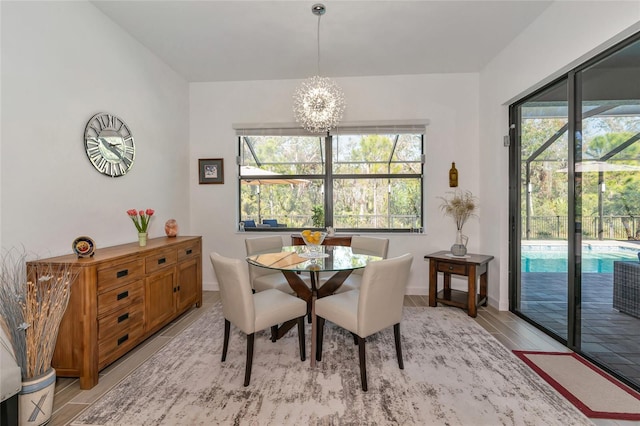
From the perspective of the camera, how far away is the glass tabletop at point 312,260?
7.07 ft

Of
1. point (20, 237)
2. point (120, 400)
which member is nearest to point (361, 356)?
point (120, 400)

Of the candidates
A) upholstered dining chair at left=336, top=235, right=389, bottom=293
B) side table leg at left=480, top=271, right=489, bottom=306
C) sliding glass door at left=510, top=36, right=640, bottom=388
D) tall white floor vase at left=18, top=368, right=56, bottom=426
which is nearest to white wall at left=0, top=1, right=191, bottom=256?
tall white floor vase at left=18, top=368, right=56, bottom=426

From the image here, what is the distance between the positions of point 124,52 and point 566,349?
5.01 meters

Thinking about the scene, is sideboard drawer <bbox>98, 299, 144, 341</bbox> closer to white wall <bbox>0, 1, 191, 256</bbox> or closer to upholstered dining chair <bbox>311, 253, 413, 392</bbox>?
white wall <bbox>0, 1, 191, 256</bbox>

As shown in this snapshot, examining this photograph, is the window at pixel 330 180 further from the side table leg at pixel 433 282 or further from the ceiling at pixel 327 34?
the ceiling at pixel 327 34

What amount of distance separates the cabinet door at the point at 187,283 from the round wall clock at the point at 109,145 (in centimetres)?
116

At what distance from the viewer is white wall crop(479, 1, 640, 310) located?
2066mm

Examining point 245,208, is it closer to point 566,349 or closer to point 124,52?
point 124,52

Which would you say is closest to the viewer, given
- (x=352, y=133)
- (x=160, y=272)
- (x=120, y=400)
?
(x=120, y=400)

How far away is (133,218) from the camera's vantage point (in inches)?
112

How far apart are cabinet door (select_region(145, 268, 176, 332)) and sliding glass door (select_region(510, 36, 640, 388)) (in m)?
3.69

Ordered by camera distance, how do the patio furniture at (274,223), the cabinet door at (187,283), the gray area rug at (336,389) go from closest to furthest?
the gray area rug at (336,389), the cabinet door at (187,283), the patio furniture at (274,223)

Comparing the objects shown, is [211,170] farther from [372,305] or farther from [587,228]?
[587,228]

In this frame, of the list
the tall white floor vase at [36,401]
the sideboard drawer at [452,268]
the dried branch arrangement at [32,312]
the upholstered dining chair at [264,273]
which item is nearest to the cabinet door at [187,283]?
the upholstered dining chair at [264,273]
